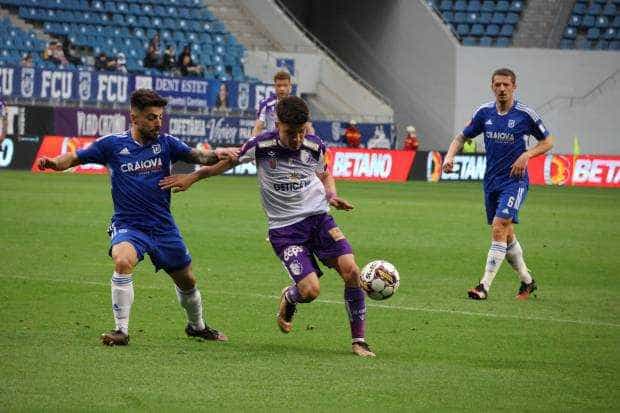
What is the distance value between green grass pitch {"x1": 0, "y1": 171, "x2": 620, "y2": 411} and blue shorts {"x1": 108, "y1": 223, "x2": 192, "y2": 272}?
0.60 m

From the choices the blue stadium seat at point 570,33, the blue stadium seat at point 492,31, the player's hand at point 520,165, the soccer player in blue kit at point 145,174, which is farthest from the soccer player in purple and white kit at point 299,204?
the blue stadium seat at point 570,33

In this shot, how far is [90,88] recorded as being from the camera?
3659cm


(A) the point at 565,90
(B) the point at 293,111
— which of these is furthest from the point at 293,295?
(A) the point at 565,90

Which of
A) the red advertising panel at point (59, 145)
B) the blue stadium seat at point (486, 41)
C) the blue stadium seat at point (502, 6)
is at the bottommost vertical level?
the red advertising panel at point (59, 145)

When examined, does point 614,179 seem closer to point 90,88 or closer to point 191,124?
point 191,124

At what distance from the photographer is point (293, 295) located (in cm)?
955

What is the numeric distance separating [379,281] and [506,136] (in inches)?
159

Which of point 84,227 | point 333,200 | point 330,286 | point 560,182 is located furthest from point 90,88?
point 333,200

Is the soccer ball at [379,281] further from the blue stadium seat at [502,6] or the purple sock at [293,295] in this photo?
the blue stadium seat at [502,6]

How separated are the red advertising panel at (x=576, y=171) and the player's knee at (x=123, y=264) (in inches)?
1186

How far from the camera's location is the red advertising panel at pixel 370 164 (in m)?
37.5

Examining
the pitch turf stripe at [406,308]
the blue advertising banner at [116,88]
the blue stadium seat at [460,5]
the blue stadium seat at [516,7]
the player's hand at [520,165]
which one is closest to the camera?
the pitch turf stripe at [406,308]

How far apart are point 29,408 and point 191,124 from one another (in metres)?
31.7

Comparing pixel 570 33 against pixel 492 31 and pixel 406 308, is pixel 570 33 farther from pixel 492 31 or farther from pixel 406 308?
pixel 406 308
